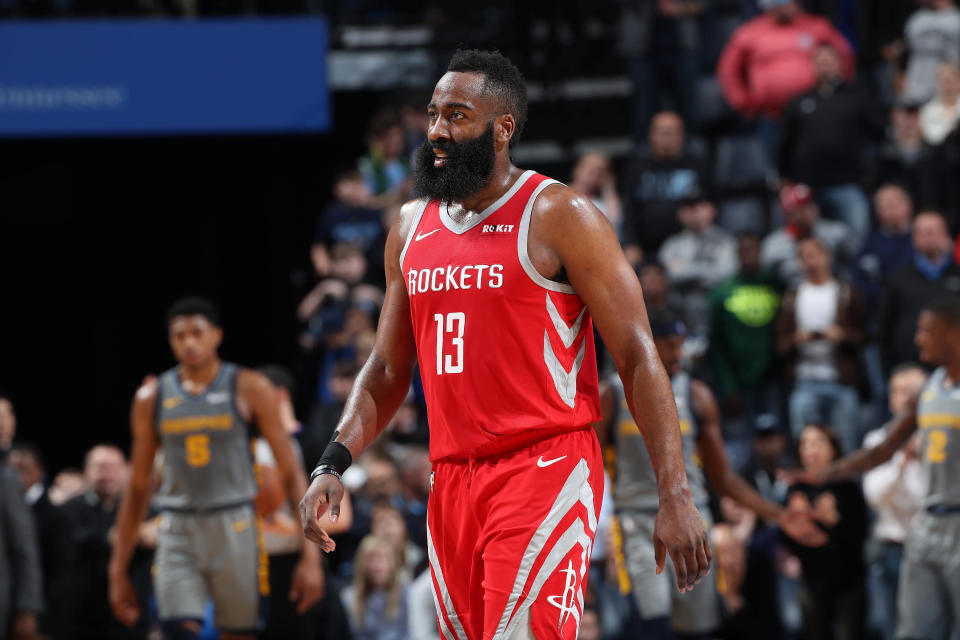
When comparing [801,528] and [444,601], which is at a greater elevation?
[444,601]

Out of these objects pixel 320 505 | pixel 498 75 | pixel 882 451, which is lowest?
pixel 882 451

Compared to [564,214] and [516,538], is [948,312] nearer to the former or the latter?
[564,214]

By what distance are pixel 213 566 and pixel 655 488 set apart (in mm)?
2326

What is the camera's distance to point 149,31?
12.3m

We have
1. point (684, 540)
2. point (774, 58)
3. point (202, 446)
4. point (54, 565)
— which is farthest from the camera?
point (774, 58)

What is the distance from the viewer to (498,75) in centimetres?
403

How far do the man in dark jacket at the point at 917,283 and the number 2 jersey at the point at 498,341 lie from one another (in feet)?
20.2

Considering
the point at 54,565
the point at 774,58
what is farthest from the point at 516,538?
the point at 774,58

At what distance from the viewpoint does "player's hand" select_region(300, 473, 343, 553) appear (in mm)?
3781

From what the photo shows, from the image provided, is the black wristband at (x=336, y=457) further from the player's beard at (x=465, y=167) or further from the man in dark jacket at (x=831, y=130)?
the man in dark jacket at (x=831, y=130)

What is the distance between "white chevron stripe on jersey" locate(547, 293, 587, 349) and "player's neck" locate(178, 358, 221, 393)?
12.4ft

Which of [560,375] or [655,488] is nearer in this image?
[560,375]

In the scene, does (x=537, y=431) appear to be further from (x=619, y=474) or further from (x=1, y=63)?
(x=1, y=63)

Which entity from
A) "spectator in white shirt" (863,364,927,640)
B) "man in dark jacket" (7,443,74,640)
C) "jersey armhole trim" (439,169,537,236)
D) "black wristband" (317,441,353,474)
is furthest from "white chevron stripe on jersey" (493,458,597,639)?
"man in dark jacket" (7,443,74,640)
